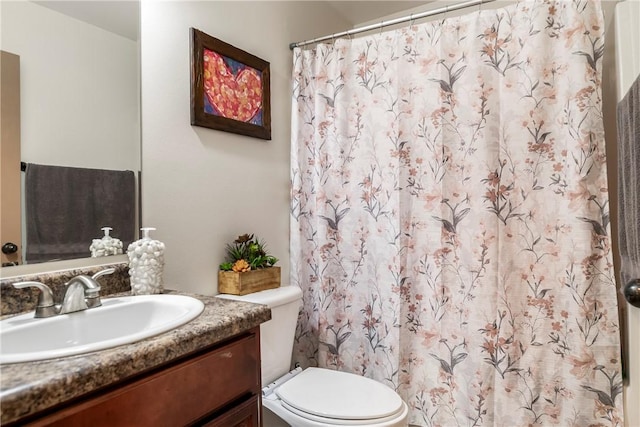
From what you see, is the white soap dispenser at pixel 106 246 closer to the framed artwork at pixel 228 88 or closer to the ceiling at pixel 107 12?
the framed artwork at pixel 228 88

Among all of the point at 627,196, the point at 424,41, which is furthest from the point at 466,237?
the point at 424,41

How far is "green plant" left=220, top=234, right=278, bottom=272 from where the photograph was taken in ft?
5.26

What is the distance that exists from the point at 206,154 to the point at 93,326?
80cm

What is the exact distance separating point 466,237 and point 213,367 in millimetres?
1169

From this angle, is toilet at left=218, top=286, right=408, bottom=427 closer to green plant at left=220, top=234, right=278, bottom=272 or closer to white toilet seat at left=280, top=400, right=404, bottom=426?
white toilet seat at left=280, top=400, right=404, bottom=426

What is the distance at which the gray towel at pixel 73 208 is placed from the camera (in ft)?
3.39

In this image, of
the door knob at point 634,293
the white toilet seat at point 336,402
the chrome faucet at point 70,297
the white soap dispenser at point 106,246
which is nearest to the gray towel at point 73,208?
the white soap dispenser at point 106,246

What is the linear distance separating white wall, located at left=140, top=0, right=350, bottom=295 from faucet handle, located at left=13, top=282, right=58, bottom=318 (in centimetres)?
42

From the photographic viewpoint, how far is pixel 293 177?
77.3 inches

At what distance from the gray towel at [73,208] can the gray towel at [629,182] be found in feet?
5.05

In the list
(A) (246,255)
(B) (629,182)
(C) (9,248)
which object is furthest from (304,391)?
(B) (629,182)

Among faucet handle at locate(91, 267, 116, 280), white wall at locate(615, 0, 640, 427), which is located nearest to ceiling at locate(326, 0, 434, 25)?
white wall at locate(615, 0, 640, 427)

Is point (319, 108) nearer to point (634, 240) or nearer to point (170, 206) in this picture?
point (170, 206)

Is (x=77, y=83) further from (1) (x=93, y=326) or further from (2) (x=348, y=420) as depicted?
(2) (x=348, y=420)
